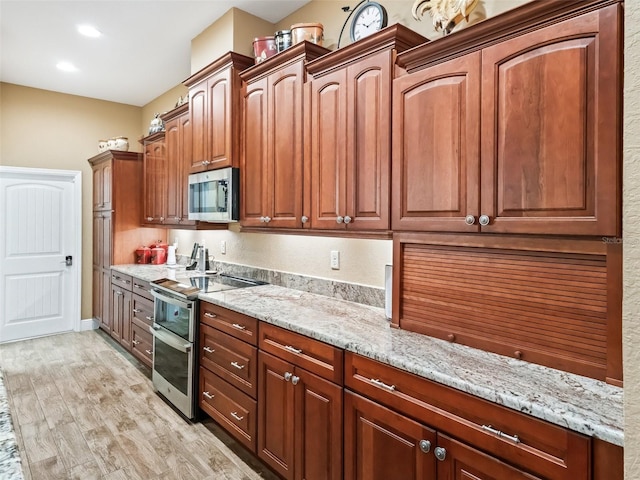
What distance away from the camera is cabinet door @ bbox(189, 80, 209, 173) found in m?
3.14

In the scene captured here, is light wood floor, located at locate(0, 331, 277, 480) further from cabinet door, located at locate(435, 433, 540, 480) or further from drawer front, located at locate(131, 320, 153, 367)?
cabinet door, located at locate(435, 433, 540, 480)

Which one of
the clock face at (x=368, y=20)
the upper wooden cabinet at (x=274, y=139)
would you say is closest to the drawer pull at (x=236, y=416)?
the upper wooden cabinet at (x=274, y=139)

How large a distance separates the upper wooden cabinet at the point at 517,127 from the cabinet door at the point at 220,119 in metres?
1.49

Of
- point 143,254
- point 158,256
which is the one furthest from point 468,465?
point 143,254

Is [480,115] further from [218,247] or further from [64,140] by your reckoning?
[64,140]

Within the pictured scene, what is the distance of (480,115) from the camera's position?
4.93 feet

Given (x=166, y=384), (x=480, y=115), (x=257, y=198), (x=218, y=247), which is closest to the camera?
(x=480, y=115)

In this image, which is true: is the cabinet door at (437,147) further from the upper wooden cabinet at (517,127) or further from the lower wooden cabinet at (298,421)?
the lower wooden cabinet at (298,421)

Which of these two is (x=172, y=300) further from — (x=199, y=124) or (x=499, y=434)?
(x=499, y=434)

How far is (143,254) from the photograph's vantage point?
15.3 ft

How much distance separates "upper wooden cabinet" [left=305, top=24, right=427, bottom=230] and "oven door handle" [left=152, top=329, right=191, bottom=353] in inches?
51.3

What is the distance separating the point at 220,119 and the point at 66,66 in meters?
2.37

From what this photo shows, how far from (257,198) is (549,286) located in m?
1.90

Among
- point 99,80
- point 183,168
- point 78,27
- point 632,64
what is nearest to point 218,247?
point 183,168
